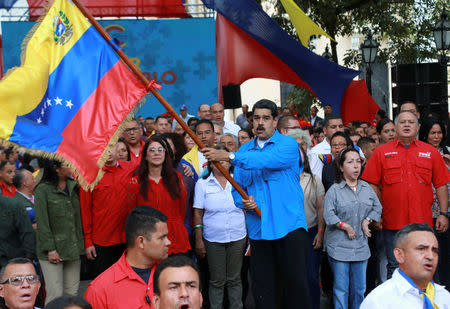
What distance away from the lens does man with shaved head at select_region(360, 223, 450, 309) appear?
4383 millimetres

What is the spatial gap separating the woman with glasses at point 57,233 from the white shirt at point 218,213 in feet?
4.43

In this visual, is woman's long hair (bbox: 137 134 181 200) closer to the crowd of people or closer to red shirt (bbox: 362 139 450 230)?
the crowd of people

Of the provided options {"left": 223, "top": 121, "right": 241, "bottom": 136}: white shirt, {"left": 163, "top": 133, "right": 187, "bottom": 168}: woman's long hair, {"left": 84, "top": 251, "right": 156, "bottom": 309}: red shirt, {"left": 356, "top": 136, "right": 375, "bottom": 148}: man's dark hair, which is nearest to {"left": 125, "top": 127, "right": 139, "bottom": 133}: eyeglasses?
{"left": 163, "top": 133, "right": 187, "bottom": 168}: woman's long hair

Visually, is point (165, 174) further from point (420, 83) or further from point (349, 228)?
point (420, 83)

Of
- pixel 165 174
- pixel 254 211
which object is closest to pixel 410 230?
pixel 254 211

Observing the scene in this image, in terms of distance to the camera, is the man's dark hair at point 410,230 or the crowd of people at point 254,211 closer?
the man's dark hair at point 410,230

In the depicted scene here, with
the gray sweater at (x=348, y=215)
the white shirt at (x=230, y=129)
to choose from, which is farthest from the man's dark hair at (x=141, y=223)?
the white shirt at (x=230, y=129)

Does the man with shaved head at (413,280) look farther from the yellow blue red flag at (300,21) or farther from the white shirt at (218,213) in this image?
the yellow blue red flag at (300,21)

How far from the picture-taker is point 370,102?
1122cm

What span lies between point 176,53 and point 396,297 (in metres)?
11.2

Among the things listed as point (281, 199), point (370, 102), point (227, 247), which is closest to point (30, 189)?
point (227, 247)

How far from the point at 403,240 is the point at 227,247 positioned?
2906 mm

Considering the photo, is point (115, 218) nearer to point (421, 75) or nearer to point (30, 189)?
point (30, 189)

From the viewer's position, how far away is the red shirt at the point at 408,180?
7281mm
